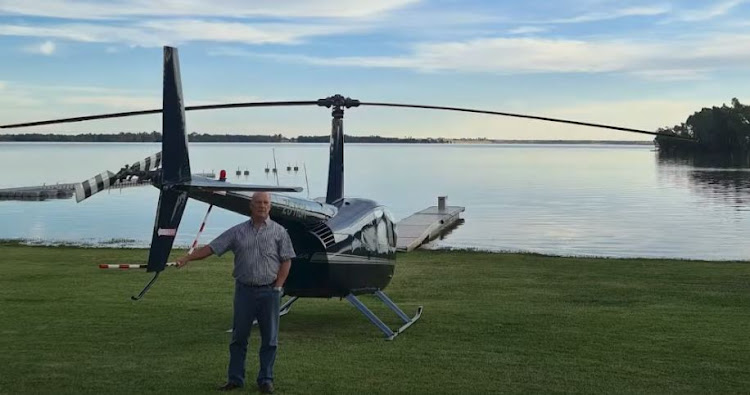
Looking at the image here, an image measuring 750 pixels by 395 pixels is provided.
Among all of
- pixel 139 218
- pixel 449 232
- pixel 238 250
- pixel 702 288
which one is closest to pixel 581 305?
pixel 702 288

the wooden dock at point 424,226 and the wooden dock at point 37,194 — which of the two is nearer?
the wooden dock at point 424,226

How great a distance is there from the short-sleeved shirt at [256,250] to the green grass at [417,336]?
98 centimetres

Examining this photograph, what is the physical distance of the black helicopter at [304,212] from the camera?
7023 mm

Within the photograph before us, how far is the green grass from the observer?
7.11 metres

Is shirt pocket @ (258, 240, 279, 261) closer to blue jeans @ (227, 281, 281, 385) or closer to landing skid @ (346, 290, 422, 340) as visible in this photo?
blue jeans @ (227, 281, 281, 385)

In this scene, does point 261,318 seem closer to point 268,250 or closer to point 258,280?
point 258,280

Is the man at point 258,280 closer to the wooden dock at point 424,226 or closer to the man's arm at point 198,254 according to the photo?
the man's arm at point 198,254

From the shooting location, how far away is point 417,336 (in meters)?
9.02

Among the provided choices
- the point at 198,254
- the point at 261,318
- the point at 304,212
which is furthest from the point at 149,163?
the point at 304,212

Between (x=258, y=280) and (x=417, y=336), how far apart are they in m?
2.84

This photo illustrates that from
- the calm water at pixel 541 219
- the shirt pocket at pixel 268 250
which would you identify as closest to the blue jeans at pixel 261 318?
the shirt pocket at pixel 268 250

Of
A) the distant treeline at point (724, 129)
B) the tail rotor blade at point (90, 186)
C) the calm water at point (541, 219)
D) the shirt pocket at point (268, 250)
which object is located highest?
the distant treeline at point (724, 129)

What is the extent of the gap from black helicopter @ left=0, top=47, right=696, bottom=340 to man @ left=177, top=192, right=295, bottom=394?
0.37 meters

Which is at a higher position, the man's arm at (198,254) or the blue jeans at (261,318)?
the man's arm at (198,254)
